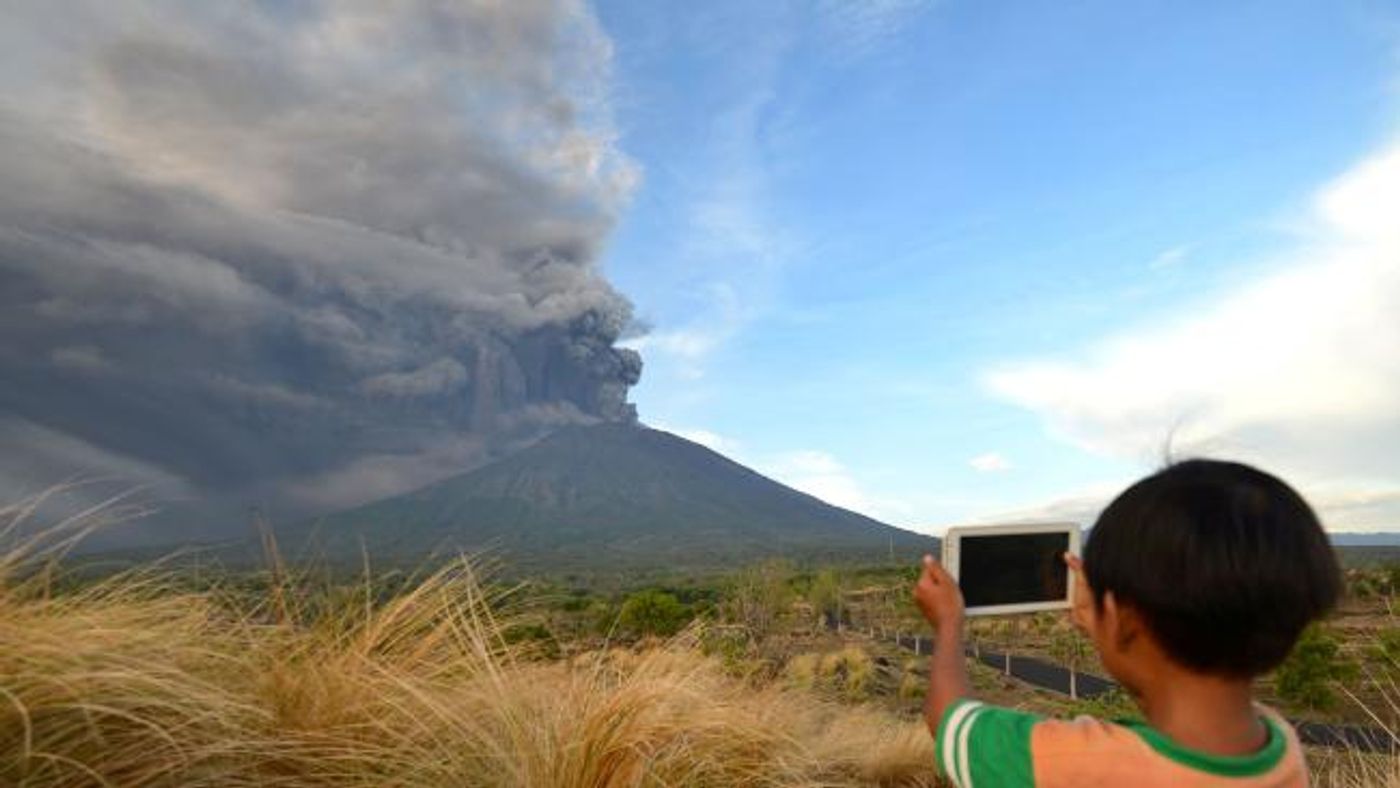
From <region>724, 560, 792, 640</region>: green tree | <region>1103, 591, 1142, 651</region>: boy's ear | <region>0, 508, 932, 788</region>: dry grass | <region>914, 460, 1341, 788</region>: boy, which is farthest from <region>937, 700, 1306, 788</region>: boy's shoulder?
<region>724, 560, 792, 640</region>: green tree

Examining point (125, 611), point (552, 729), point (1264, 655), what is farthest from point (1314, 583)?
point (125, 611)

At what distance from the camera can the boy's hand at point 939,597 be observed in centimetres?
211

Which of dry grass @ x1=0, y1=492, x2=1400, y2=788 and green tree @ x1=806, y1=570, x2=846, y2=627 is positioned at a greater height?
green tree @ x1=806, y1=570, x2=846, y2=627

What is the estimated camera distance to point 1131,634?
5.89 feet

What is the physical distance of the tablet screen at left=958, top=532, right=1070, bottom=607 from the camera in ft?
7.48

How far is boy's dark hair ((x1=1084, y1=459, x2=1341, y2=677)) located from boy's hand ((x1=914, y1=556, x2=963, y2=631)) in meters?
0.41

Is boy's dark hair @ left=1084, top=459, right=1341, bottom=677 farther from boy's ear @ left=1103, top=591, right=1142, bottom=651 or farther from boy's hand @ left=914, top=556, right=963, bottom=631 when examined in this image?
boy's hand @ left=914, top=556, right=963, bottom=631

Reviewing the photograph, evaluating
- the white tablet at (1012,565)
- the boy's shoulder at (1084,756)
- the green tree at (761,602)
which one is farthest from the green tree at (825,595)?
the boy's shoulder at (1084,756)

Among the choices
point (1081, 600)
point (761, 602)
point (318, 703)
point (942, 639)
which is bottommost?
point (318, 703)

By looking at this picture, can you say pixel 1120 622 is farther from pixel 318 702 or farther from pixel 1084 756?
pixel 318 702

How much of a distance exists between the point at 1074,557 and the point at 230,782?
2.44m

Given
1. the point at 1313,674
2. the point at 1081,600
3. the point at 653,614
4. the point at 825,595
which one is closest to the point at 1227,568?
the point at 1081,600

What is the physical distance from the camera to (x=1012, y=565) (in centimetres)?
233

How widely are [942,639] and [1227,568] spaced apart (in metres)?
0.58
